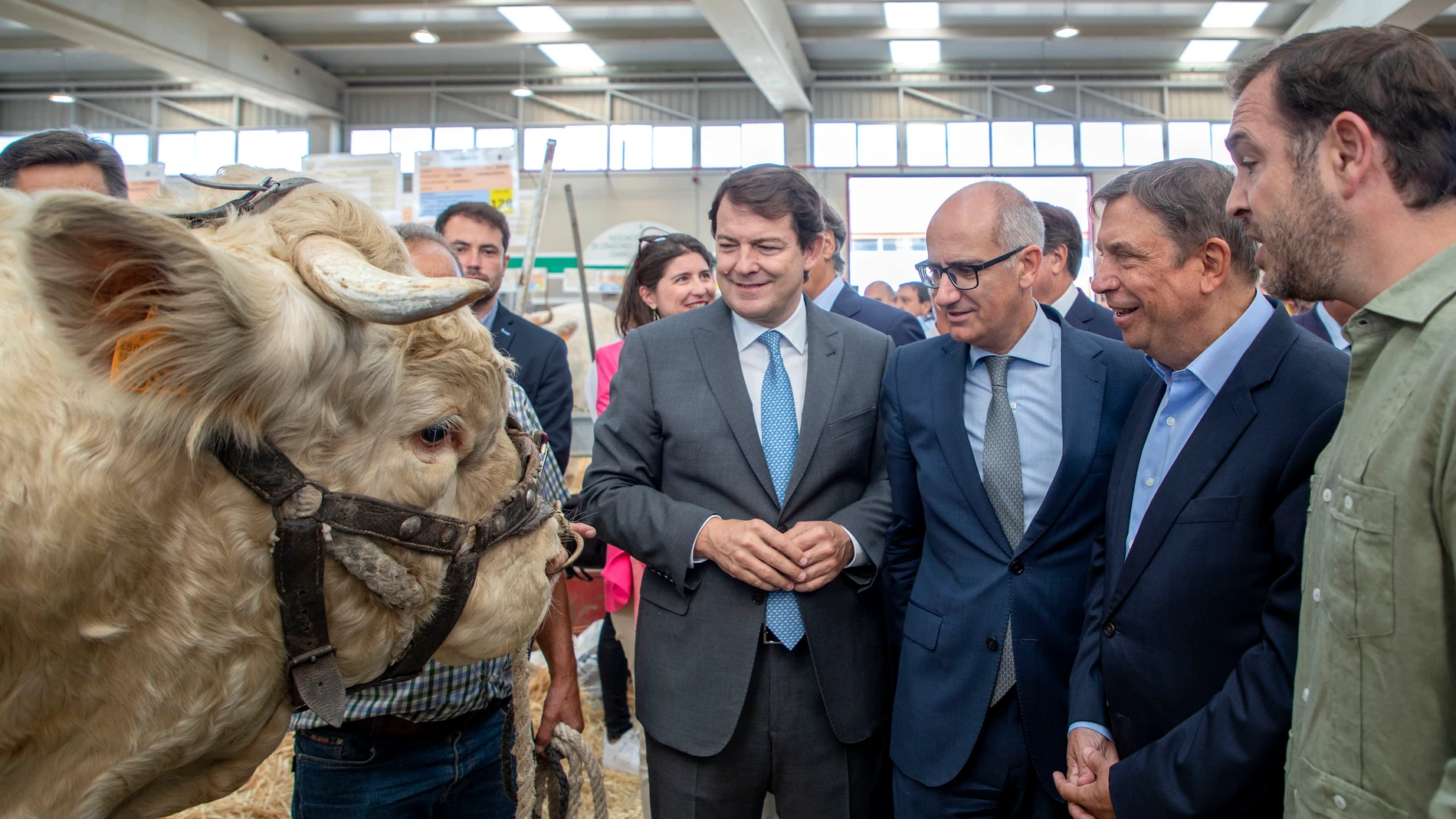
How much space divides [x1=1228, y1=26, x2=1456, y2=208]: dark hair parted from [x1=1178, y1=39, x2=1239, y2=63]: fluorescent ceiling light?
16.2 m

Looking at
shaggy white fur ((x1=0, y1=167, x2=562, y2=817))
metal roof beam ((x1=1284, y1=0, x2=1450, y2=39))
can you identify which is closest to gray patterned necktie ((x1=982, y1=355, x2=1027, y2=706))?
shaggy white fur ((x1=0, y1=167, x2=562, y2=817))

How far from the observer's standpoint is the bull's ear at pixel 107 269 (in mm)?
893

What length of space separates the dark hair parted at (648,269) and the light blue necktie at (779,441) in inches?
70.8

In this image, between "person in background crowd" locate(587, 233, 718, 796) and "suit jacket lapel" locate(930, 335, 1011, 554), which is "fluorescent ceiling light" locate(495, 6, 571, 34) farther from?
"suit jacket lapel" locate(930, 335, 1011, 554)

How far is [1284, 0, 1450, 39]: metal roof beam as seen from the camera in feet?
31.0

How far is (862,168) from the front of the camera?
1642 centimetres

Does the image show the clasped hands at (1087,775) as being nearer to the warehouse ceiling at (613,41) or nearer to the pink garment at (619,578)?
the pink garment at (619,578)

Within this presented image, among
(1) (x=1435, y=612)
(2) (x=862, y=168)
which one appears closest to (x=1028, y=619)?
(1) (x=1435, y=612)

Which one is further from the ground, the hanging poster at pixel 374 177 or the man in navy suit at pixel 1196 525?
the hanging poster at pixel 374 177

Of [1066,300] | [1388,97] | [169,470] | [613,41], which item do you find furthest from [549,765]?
[613,41]

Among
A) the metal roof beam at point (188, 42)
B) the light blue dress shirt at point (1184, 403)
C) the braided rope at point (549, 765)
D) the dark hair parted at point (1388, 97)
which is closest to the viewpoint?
the dark hair parted at point (1388, 97)

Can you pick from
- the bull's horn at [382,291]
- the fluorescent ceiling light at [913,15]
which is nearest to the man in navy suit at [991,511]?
the bull's horn at [382,291]

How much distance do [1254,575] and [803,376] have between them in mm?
1162

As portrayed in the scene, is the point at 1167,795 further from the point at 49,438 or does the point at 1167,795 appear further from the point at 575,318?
the point at 575,318
